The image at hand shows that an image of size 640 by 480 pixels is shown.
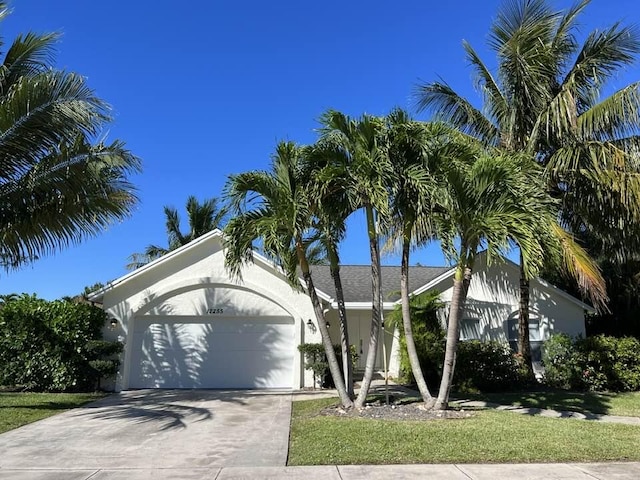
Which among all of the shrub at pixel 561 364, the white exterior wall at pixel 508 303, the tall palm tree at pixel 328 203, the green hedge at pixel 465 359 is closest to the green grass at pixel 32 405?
the tall palm tree at pixel 328 203

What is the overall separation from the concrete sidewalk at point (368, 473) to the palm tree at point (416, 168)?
410 centimetres

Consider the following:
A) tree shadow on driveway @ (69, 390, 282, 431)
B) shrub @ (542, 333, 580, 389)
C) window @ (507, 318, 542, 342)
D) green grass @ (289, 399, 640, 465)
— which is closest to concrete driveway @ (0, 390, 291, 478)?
tree shadow on driveway @ (69, 390, 282, 431)

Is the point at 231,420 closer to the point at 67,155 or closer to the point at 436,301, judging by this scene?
the point at 67,155

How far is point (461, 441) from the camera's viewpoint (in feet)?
25.4

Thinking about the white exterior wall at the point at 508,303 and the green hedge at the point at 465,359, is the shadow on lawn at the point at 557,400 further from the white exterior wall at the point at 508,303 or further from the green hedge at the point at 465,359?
Answer: the white exterior wall at the point at 508,303

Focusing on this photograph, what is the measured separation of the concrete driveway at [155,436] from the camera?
6906 mm

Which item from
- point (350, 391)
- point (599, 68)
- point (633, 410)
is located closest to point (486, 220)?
point (350, 391)

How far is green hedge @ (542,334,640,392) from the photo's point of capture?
14.6 metres

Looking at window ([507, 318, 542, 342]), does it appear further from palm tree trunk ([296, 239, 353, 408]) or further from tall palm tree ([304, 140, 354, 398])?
palm tree trunk ([296, 239, 353, 408])

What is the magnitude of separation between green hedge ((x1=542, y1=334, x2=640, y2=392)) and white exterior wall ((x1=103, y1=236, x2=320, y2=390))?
7544mm

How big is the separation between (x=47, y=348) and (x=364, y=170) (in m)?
10.8

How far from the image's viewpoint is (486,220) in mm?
9539

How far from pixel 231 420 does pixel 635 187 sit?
11.7m

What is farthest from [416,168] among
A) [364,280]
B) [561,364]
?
[364,280]
